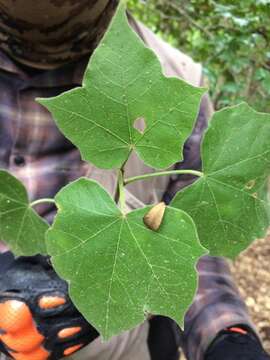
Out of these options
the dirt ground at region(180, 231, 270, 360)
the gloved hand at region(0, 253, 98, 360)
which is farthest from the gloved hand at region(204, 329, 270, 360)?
the dirt ground at region(180, 231, 270, 360)

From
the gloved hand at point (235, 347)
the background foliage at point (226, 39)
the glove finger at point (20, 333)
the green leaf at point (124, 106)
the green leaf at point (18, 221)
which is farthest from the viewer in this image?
the background foliage at point (226, 39)

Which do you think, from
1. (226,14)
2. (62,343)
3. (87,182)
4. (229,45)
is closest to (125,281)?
(87,182)

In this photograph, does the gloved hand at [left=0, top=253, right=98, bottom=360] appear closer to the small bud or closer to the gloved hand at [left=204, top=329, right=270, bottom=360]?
the gloved hand at [left=204, top=329, right=270, bottom=360]

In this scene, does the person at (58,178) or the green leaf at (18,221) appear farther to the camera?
the person at (58,178)

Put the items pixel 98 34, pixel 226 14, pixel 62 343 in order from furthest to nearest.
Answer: pixel 226 14, pixel 98 34, pixel 62 343

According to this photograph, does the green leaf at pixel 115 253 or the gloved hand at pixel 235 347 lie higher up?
the green leaf at pixel 115 253

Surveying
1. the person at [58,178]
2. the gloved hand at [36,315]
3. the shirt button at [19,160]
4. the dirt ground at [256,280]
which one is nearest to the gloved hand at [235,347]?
the person at [58,178]

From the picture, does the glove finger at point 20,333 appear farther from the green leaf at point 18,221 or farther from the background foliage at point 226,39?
the background foliage at point 226,39

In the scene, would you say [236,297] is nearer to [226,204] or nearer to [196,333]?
[196,333]
